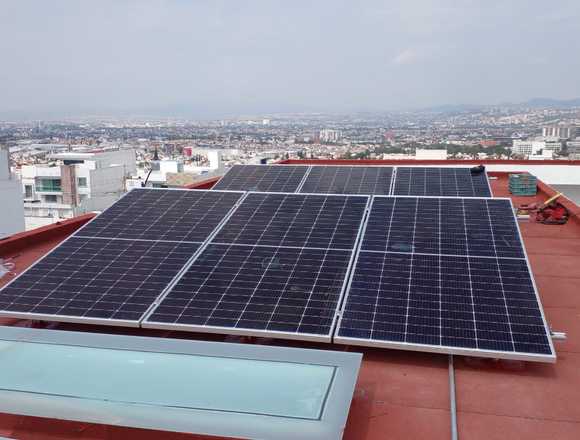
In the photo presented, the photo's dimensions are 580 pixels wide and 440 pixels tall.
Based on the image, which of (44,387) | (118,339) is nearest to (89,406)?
(44,387)

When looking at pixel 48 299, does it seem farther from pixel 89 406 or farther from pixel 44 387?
pixel 89 406

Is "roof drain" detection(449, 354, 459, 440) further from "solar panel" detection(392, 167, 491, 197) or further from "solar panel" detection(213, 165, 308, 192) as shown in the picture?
"solar panel" detection(213, 165, 308, 192)

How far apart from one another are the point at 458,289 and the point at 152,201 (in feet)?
22.6

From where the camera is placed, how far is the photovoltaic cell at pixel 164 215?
10914 mm

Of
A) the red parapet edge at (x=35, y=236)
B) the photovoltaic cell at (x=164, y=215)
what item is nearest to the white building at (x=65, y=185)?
the red parapet edge at (x=35, y=236)

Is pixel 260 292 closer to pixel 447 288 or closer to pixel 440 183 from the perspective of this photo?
pixel 447 288

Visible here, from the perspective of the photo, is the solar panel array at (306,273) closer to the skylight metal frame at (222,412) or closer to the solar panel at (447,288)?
the solar panel at (447,288)

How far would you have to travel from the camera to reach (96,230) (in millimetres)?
11172

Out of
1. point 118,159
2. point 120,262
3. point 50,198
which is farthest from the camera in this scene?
point 118,159

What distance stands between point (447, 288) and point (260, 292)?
2665 mm

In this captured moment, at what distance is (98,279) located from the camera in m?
9.35

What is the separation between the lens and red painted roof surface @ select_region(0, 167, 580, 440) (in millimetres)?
6156

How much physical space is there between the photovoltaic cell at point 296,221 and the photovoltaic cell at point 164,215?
1.45 feet

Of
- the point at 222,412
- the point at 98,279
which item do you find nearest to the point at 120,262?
the point at 98,279
